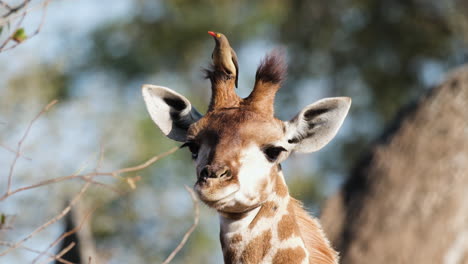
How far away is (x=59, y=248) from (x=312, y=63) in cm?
2653

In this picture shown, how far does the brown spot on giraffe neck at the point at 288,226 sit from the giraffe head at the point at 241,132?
27cm

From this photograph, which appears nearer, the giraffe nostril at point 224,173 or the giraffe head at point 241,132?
the giraffe nostril at point 224,173

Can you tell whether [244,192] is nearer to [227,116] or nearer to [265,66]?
[227,116]

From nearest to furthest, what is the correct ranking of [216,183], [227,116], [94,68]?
[216,183] → [227,116] → [94,68]

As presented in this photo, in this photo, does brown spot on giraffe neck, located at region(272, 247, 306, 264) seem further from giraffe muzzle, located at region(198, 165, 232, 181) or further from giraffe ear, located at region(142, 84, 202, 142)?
giraffe ear, located at region(142, 84, 202, 142)

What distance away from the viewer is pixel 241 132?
23.9 feet

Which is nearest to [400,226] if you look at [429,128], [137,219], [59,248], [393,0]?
[429,128]

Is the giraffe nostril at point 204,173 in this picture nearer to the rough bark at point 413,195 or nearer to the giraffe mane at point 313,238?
the giraffe mane at point 313,238

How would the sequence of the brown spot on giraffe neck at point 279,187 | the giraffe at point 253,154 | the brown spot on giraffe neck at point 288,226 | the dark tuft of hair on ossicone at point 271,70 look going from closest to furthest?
the giraffe at point 253,154
the brown spot on giraffe neck at point 288,226
the brown spot on giraffe neck at point 279,187
the dark tuft of hair on ossicone at point 271,70

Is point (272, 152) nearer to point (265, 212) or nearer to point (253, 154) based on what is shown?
point (253, 154)

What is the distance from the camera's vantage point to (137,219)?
81.5 ft

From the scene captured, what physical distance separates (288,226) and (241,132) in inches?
36.5

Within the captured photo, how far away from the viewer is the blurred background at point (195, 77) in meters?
26.0

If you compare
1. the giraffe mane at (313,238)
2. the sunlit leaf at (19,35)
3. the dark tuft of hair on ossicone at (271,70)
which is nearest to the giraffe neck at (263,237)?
the giraffe mane at (313,238)
